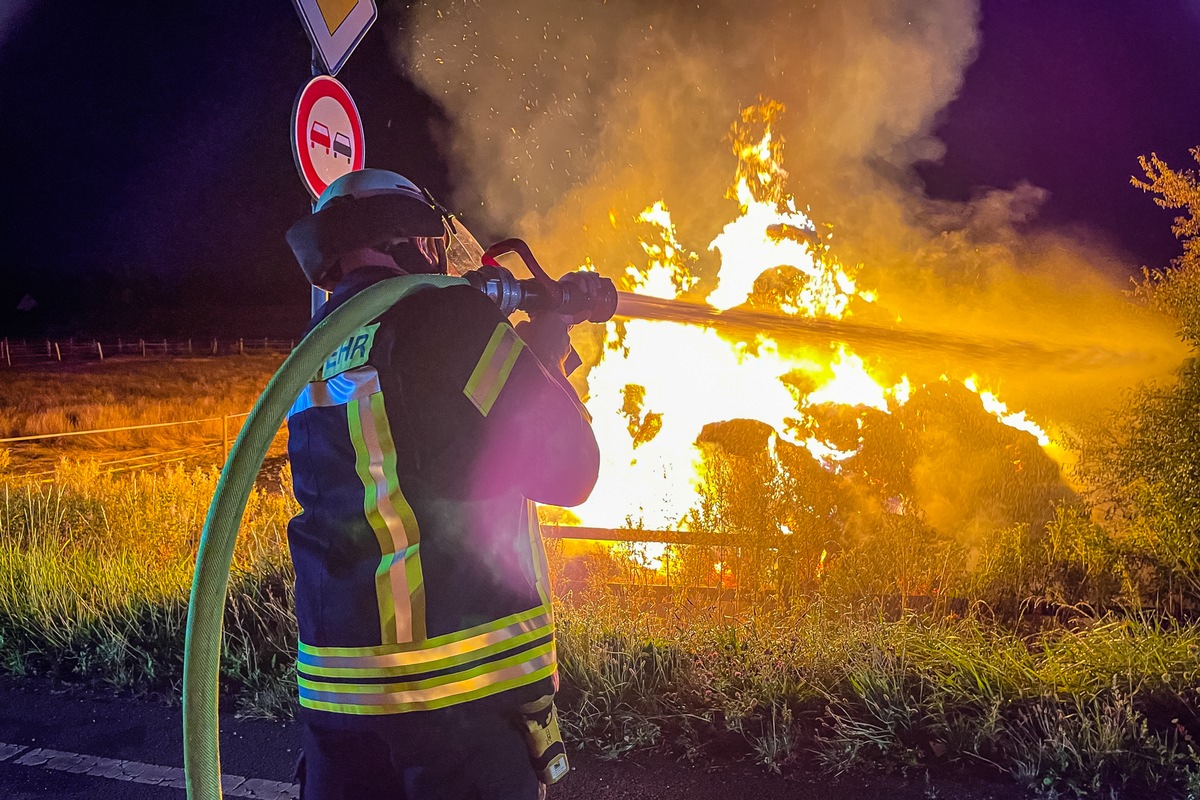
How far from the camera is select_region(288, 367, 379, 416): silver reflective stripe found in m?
1.53

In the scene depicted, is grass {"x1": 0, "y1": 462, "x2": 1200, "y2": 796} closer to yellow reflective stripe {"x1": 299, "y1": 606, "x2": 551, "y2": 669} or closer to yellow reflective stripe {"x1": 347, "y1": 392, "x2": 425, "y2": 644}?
yellow reflective stripe {"x1": 299, "y1": 606, "x2": 551, "y2": 669}

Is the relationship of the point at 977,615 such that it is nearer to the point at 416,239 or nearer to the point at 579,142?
the point at 416,239

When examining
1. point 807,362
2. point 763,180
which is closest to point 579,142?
point 763,180

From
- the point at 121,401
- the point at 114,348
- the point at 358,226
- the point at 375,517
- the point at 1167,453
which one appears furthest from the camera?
the point at 114,348

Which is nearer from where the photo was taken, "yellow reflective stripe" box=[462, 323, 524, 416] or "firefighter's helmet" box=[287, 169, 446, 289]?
"yellow reflective stripe" box=[462, 323, 524, 416]

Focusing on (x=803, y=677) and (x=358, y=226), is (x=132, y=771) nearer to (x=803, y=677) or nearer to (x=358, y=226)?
(x=803, y=677)

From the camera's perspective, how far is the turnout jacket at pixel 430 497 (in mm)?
1511

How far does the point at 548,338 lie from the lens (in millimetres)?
1934

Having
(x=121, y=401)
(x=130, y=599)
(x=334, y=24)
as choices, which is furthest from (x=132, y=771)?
(x=121, y=401)

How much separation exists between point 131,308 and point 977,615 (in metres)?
47.3

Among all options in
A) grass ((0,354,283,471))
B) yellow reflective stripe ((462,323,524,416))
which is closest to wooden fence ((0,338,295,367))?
grass ((0,354,283,471))

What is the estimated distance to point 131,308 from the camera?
42344 millimetres

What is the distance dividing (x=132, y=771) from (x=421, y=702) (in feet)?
10.0

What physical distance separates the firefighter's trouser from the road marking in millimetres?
2169
